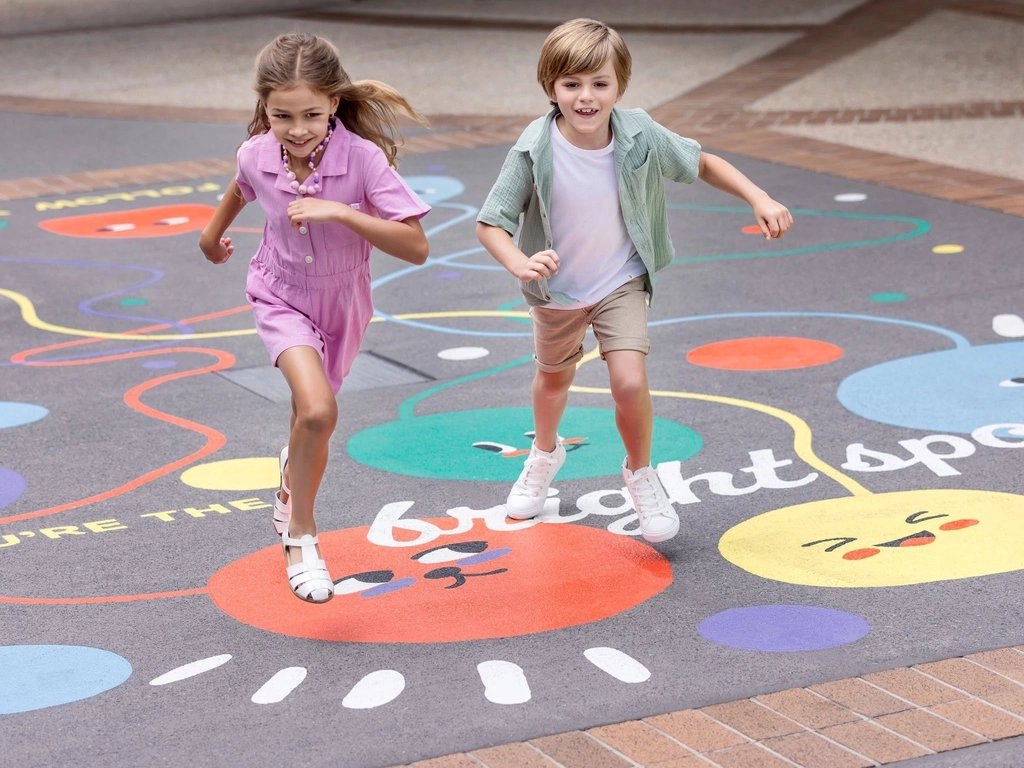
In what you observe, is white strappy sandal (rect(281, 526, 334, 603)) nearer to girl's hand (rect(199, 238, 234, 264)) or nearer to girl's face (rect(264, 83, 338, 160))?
girl's hand (rect(199, 238, 234, 264))

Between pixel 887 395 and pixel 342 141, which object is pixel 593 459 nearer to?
pixel 887 395

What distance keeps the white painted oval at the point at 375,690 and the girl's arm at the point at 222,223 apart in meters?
1.21

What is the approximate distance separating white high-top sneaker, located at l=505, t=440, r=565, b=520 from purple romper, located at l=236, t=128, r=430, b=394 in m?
0.75

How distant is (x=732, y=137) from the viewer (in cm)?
1088

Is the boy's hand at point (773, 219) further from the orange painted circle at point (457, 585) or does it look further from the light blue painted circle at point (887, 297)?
the light blue painted circle at point (887, 297)

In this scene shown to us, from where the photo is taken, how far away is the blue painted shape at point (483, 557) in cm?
399

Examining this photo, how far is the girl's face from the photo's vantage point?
346cm

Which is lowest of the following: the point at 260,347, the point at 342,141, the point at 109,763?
the point at 109,763

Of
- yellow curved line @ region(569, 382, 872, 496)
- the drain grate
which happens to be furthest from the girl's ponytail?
the drain grate

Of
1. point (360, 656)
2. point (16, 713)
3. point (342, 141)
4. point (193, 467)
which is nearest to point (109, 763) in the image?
point (16, 713)

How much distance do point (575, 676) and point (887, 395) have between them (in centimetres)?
242

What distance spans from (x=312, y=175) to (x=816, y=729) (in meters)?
1.72

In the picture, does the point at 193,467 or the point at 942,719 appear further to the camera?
the point at 193,467

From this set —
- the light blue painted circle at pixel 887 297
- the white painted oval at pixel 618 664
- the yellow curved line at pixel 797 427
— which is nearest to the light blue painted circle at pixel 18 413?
the yellow curved line at pixel 797 427
